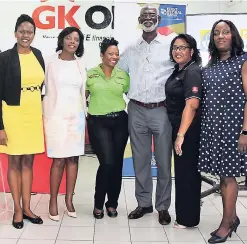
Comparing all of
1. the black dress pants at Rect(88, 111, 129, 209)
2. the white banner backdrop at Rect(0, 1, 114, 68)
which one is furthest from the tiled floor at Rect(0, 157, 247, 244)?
the white banner backdrop at Rect(0, 1, 114, 68)

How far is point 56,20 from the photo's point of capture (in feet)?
16.3

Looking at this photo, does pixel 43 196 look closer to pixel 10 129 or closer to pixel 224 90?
pixel 10 129

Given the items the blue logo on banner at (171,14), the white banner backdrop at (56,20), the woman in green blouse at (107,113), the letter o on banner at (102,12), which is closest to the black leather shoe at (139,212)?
the woman in green blouse at (107,113)

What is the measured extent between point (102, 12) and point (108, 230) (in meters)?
3.29

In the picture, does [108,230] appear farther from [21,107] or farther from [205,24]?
[205,24]

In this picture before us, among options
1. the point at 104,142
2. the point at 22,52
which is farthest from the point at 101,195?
the point at 22,52

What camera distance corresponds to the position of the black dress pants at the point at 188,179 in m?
2.72

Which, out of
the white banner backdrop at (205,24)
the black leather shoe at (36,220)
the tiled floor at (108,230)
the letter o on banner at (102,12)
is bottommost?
the tiled floor at (108,230)

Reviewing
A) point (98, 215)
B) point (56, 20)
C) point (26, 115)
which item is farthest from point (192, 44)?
point (56, 20)

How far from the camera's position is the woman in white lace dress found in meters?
2.91

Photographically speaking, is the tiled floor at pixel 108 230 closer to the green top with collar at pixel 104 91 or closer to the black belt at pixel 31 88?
the green top with collar at pixel 104 91

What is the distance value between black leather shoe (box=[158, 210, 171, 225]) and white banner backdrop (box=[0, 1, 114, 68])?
9.12ft

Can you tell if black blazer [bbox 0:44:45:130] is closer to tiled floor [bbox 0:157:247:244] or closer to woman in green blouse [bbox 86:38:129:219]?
woman in green blouse [bbox 86:38:129:219]

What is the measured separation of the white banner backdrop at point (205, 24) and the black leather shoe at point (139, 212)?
2.18 metres
